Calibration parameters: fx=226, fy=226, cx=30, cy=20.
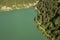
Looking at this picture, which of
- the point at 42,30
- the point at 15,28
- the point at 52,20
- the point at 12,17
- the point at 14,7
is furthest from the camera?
the point at 14,7

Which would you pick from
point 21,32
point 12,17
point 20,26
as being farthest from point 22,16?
point 21,32

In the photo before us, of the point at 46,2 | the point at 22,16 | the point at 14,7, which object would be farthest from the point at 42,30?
the point at 14,7

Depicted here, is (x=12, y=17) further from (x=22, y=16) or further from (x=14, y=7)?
(x=14, y=7)

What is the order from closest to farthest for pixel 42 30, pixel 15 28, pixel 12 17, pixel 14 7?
pixel 42 30 < pixel 15 28 < pixel 12 17 < pixel 14 7

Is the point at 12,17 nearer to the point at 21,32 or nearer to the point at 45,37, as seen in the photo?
the point at 21,32

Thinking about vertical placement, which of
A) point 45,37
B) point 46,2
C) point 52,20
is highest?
point 46,2

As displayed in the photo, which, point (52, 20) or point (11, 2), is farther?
point (11, 2)

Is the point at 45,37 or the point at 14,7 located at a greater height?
the point at 14,7
